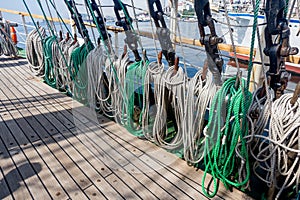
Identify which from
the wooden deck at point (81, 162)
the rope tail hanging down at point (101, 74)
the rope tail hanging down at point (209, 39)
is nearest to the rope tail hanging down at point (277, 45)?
the rope tail hanging down at point (209, 39)

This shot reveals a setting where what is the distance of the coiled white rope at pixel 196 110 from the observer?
1.54m

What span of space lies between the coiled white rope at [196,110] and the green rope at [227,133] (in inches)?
3.4

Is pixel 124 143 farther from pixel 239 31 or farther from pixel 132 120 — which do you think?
pixel 239 31

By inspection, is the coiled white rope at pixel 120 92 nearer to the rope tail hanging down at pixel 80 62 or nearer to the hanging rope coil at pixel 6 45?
the rope tail hanging down at pixel 80 62

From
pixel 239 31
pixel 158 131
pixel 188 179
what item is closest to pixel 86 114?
pixel 158 131

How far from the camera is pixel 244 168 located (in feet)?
4.73

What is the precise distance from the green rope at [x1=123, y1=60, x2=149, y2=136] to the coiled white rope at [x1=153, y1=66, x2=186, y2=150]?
0.23 m

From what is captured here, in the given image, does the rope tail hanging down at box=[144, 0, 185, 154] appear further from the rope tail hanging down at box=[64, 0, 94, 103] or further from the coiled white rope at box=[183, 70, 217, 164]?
the rope tail hanging down at box=[64, 0, 94, 103]

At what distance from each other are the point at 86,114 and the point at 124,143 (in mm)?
741

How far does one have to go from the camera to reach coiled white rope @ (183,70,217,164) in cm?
154

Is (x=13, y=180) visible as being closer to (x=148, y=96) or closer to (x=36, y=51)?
(x=148, y=96)

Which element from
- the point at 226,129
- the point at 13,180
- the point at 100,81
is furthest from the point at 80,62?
the point at 226,129

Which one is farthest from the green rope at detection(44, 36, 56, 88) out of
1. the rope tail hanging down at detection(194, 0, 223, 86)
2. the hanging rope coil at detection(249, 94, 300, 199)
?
the hanging rope coil at detection(249, 94, 300, 199)

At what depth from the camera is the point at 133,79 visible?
6.53 feet
